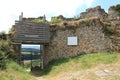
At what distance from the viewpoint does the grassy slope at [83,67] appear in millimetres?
19100

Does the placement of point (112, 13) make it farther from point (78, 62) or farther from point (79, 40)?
point (78, 62)

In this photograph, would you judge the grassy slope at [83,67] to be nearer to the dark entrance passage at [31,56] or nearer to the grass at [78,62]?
the grass at [78,62]

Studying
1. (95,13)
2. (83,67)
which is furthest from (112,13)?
(83,67)

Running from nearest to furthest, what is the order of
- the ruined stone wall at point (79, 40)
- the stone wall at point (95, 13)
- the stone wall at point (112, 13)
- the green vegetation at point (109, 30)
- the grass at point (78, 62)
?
the grass at point (78, 62)
the ruined stone wall at point (79, 40)
the green vegetation at point (109, 30)
the stone wall at point (95, 13)
the stone wall at point (112, 13)

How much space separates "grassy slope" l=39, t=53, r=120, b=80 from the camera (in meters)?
19.1

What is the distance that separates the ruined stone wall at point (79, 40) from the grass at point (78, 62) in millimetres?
858

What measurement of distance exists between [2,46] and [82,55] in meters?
6.86

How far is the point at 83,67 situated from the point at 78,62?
126cm

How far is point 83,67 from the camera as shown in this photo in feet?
72.4

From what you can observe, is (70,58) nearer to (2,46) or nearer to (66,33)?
(66,33)

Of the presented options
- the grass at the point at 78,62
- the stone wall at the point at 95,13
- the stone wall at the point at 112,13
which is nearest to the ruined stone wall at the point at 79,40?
the grass at the point at 78,62

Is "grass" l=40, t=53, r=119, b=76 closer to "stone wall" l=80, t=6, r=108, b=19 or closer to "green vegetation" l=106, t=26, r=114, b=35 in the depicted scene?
"green vegetation" l=106, t=26, r=114, b=35

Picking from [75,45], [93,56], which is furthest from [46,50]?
[93,56]

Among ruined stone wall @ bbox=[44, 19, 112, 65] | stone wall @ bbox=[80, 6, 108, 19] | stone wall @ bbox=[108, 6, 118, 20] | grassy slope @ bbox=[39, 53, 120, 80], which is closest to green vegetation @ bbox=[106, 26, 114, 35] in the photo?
ruined stone wall @ bbox=[44, 19, 112, 65]
